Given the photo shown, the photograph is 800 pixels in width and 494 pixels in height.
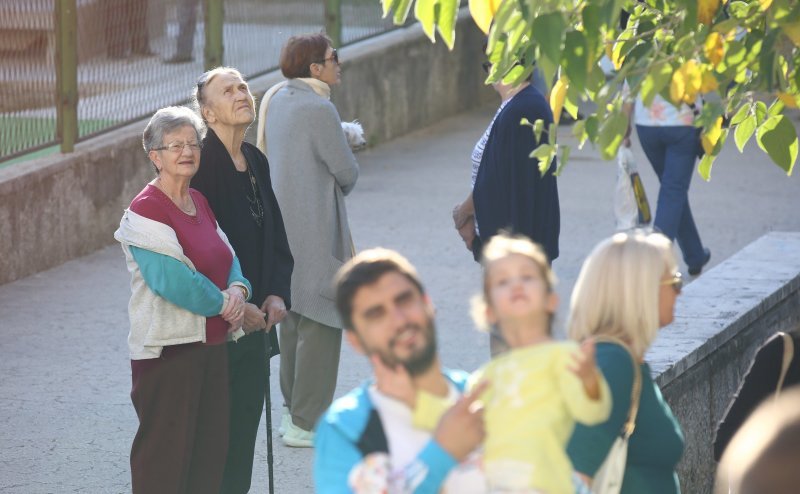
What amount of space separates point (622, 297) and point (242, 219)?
2578mm

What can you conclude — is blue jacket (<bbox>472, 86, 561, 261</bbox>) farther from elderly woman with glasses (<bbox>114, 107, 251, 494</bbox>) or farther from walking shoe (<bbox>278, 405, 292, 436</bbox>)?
elderly woman with glasses (<bbox>114, 107, 251, 494</bbox>)

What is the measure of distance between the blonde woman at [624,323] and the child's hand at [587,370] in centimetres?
39

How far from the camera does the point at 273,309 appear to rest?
5980 mm

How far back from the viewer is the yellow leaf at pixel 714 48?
3.86 metres

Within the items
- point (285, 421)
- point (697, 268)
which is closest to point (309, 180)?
point (285, 421)

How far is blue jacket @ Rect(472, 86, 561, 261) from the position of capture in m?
6.65

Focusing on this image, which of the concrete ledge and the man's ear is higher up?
the man's ear

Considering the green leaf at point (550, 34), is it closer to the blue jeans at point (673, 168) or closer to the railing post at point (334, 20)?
the blue jeans at point (673, 168)

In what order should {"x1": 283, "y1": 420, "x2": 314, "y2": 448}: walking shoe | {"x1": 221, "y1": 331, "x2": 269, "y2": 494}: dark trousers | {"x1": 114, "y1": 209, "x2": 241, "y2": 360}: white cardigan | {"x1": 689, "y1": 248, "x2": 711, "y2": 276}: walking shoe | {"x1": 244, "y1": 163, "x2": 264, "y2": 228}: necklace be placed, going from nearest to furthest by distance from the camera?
{"x1": 114, "y1": 209, "x2": 241, "y2": 360}: white cardigan, {"x1": 221, "y1": 331, "x2": 269, "y2": 494}: dark trousers, {"x1": 244, "y1": 163, "x2": 264, "y2": 228}: necklace, {"x1": 283, "y1": 420, "x2": 314, "y2": 448}: walking shoe, {"x1": 689, "y1": 248, "x2": 711, "y2": 276}: walking shoe

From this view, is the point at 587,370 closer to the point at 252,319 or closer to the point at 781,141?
the point at 781,141

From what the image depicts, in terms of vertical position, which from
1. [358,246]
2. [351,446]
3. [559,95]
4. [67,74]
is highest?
[559,95]

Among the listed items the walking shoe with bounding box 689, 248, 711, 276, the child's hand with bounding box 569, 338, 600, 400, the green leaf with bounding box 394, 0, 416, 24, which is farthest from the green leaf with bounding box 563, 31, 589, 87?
the walking shoe with bounding box 689, 248, 711, 276

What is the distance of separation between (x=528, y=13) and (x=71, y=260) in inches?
308

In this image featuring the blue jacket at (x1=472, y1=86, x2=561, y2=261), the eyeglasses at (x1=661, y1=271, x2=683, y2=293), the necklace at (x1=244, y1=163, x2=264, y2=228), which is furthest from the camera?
the blue jacket at (x1=472, y1=86, x2=561, y2=261)
